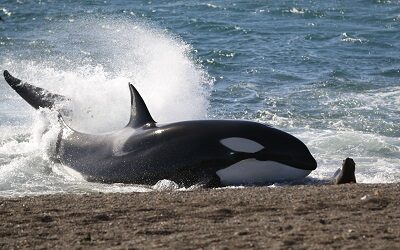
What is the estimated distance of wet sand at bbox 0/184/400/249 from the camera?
827 centimetres

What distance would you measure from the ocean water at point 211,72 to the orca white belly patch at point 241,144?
99cm

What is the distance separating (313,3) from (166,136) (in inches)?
1079

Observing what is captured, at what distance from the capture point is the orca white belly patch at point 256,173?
12.9 m

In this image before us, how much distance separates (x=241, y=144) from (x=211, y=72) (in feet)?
41.5

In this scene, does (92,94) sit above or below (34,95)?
below

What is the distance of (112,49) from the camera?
28469mm

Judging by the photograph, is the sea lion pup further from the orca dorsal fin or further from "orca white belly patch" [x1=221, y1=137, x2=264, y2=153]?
the orca dorsal fin

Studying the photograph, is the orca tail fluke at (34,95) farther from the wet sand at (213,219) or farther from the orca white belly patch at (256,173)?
the wet sand at (213,219)

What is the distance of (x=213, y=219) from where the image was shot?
30.1 ft

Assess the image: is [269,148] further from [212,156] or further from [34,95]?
[34,95]

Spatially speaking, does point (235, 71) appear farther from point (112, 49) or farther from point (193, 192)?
point (193, 192)

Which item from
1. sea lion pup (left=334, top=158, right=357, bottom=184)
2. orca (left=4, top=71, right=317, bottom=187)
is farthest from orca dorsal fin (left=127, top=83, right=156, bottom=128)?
sea lion pup (left=334, top=158, right=357, bottom=184)

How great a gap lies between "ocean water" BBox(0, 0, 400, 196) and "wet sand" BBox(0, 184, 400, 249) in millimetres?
2575

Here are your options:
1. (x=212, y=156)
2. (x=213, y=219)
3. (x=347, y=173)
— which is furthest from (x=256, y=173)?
(x=213, y=219)
